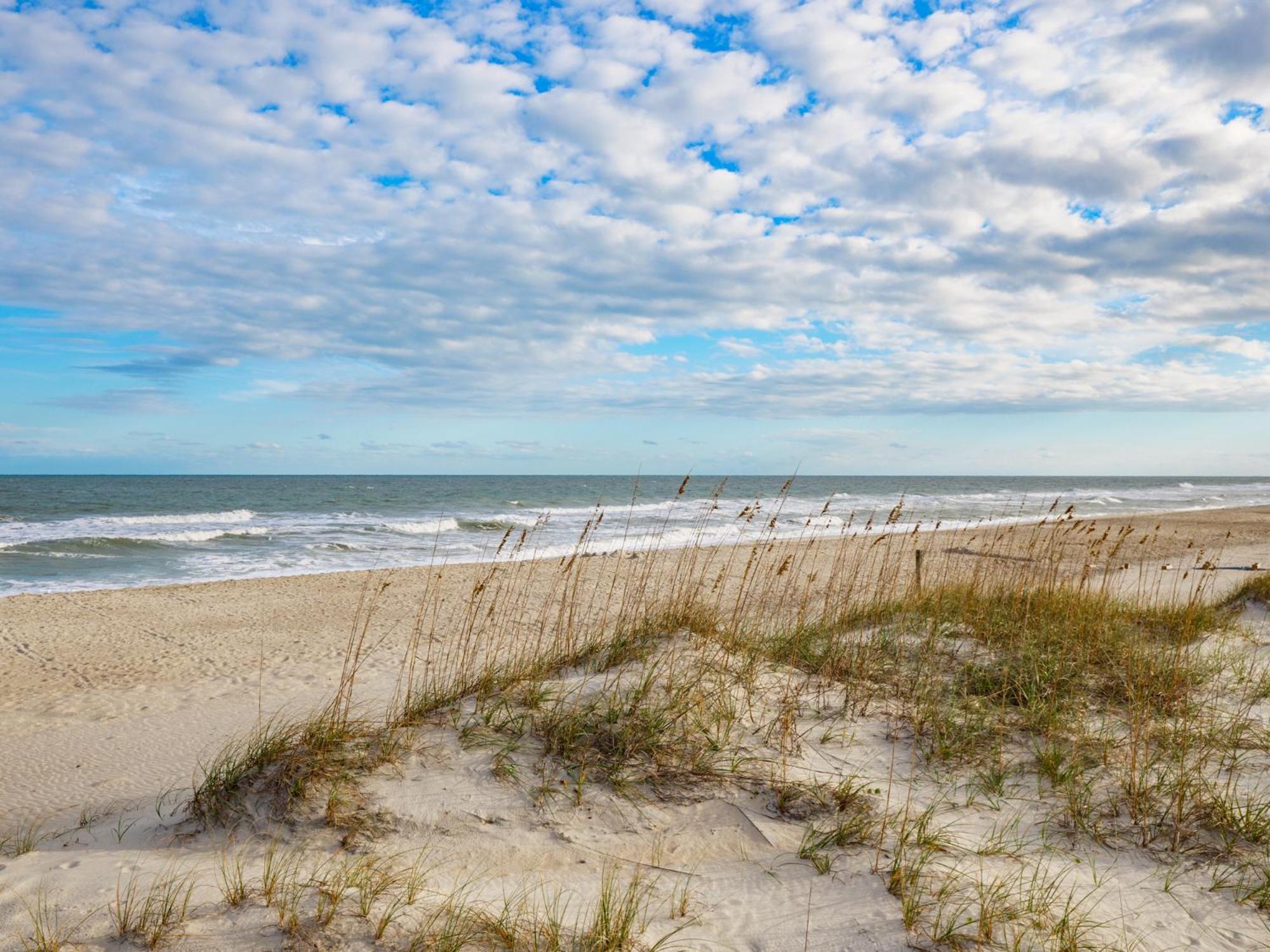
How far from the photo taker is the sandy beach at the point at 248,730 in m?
3.38

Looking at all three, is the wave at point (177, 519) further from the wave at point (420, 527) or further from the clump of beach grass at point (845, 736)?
the clump of beach grass at point (845, 736)

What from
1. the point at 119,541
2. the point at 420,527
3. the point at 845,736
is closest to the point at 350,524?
the point at 420,527

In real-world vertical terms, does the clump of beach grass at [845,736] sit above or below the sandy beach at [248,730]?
above

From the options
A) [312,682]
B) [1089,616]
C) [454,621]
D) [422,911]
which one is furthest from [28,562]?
[1089,616]

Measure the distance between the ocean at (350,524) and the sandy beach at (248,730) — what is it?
1673 millimetres

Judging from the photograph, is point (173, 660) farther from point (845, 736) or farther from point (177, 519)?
point (177, 519)

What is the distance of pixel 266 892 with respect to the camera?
3.29 m

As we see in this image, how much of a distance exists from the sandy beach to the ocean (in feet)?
5.49

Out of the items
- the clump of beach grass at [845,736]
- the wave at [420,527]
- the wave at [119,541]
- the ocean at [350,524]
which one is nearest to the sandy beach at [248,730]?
the clump of beach grass at [845,736]

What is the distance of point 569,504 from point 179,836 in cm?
4359

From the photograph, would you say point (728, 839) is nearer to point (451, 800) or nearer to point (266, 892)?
point (451, 800)

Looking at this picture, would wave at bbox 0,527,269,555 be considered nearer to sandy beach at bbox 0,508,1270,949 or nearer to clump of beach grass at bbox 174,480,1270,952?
sandy beach at bbox 0,508,1270,949

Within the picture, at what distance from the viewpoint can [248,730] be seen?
6.82m

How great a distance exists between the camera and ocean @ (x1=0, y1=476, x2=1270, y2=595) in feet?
55.3
